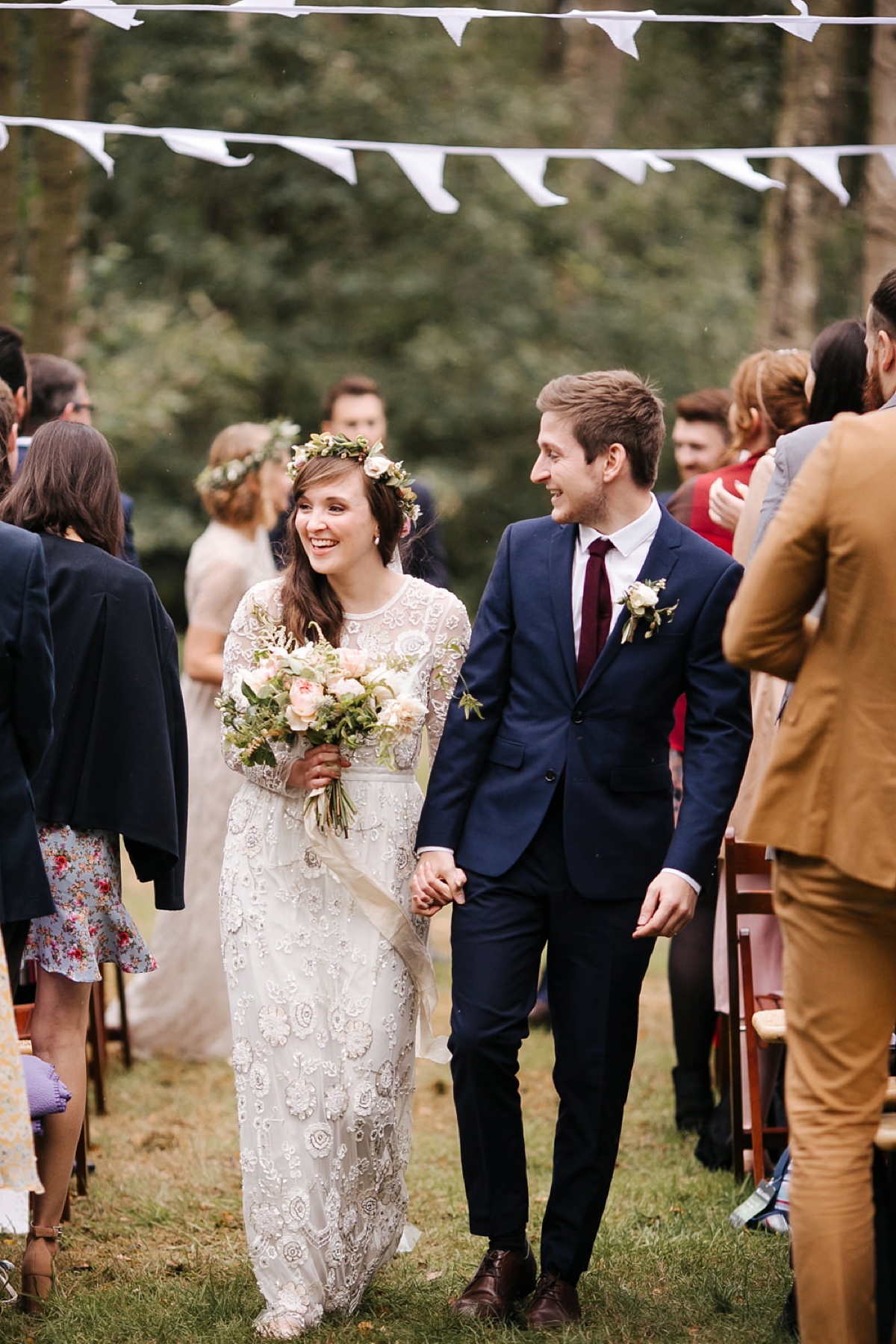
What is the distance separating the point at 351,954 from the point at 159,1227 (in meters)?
1.57

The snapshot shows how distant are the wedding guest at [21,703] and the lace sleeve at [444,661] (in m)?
1.11

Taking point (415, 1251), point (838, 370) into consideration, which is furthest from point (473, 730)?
point (415, 1251)

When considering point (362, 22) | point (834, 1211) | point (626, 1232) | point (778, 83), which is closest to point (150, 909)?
point (626, 1232)

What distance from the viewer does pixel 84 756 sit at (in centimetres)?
469

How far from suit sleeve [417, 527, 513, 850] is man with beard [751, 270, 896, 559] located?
0.86 meters

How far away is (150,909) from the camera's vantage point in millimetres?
10883

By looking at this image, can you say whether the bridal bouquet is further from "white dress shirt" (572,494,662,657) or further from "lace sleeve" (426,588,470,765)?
"white dress shirt" (572,494,662,657)

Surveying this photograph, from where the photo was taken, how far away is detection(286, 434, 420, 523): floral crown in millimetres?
4680

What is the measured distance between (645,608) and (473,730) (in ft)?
1.91

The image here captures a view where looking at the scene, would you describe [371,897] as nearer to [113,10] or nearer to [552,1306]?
[552,1306]

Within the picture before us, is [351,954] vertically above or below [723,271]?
below

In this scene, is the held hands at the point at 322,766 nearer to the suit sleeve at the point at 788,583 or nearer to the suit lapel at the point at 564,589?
the suit lapel at the point at 564,589

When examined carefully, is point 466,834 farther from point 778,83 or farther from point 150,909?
point 778,83

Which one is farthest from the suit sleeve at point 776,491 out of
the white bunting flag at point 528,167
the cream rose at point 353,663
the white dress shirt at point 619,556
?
the white bunting flag at point 528,167
